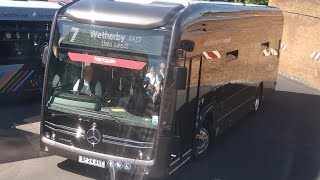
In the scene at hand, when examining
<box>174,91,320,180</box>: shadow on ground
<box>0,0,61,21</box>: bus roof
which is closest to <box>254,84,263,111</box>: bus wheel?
<box>174,91,320,180</box>: shadow on ground

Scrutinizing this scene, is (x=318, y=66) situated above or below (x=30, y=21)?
below

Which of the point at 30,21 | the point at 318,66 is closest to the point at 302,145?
the point at 30,21

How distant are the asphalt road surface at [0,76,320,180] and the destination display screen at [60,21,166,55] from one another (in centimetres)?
230

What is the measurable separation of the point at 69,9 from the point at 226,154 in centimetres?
456

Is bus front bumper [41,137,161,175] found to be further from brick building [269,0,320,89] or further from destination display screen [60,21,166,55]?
brick building [269,0,320,89]

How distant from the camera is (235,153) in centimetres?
959

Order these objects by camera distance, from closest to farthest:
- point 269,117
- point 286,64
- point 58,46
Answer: point 58,46 → point 269,117 → point 286,64

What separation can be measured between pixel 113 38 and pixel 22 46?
6.15m

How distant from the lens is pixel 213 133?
29.9ft

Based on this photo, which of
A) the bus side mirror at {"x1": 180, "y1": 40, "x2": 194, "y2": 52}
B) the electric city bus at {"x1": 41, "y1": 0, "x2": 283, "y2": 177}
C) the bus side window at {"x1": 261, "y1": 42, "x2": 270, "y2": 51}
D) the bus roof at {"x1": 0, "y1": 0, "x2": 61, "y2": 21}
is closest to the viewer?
the electric city bus at {"x1": 41, "y1": 0, "x2": 283, "y2": 177}

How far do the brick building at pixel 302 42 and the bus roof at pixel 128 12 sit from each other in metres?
13.7

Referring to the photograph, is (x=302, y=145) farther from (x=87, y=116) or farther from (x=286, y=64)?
(x=286, y=64)

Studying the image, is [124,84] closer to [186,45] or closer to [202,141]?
[186,45]

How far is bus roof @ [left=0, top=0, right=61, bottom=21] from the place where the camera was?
11664 mm
